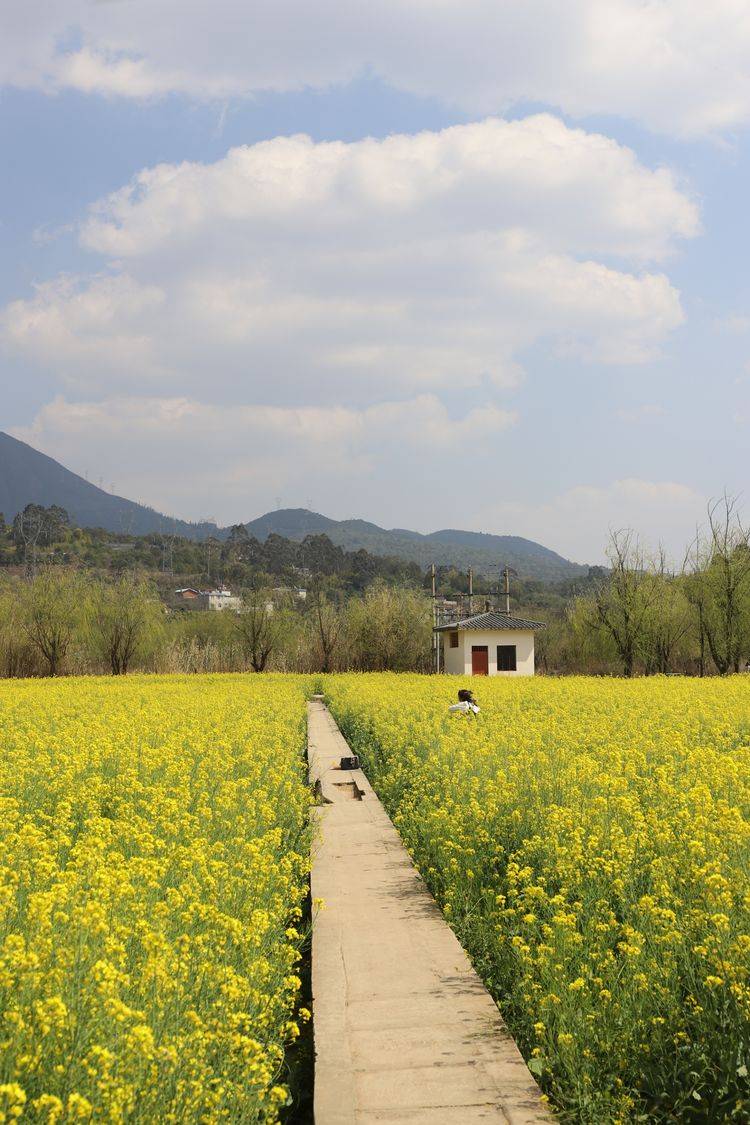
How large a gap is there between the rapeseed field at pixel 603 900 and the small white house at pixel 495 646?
3158 cm

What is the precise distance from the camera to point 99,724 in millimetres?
14852

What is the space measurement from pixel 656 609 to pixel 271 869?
44518 mm

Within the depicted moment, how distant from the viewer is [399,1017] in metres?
5.28

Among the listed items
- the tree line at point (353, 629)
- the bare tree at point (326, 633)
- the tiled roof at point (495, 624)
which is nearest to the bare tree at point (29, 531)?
the tree line at point (353, 629)

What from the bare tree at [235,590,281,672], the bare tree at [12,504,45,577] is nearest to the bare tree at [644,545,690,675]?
the bare tree at [235,590,281,672]

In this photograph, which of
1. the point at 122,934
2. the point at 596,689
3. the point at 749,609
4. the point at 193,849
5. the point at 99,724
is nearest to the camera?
the point at 122,934

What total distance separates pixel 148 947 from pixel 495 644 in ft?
137

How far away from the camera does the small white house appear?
45.0 m

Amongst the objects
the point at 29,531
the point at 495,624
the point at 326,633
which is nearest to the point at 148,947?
the point at 495,624

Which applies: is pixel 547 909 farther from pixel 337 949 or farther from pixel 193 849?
pixel 193 849

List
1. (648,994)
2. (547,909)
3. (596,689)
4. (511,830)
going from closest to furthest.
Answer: (648,994), (547,909), (511,830), (596,689)

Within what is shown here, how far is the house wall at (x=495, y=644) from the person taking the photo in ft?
148

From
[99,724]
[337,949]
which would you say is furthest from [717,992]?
[99,724]

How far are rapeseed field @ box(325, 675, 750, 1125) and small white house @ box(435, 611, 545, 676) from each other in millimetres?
31581
